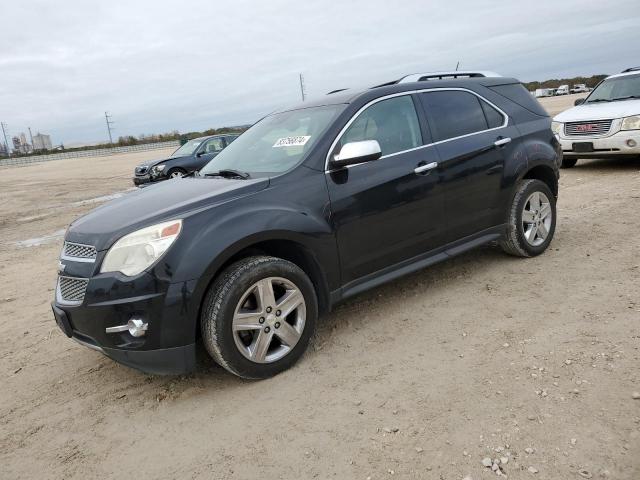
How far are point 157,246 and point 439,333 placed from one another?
6.69 feet

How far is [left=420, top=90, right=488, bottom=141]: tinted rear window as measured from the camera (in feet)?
13.8

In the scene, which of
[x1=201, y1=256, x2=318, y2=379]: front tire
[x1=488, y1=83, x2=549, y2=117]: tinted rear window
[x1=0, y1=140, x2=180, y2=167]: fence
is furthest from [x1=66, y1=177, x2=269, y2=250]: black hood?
[x1=0, y1=140, x2=180, y2=167]: fence

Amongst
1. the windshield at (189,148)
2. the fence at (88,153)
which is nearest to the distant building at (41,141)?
the fence at (88,153)

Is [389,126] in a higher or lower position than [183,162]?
higher

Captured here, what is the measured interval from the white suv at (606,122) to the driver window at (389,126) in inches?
259

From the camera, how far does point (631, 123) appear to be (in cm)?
879

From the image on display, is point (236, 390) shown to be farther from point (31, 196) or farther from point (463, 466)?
point (31, 196)

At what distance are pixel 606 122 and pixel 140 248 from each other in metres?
8.95

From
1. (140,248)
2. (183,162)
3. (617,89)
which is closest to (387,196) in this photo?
(140,248)

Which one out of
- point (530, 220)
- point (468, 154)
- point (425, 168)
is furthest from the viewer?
point (530, 220)

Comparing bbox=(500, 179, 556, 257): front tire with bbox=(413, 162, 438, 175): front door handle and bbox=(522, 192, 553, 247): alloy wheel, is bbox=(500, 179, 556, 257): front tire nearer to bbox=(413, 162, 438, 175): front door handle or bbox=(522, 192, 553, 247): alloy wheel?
bbox=(522, 192, 553, 247): alloy wheel

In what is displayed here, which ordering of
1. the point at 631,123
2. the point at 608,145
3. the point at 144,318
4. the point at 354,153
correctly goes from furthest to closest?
the point at 608,145, the point at 631,123, the point at 354,153, the point at 144,318

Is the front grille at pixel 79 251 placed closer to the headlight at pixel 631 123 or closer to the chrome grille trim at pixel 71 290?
the chrome grille trim at pixel 71 290

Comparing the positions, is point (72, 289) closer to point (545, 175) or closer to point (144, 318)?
point (144, 318)
